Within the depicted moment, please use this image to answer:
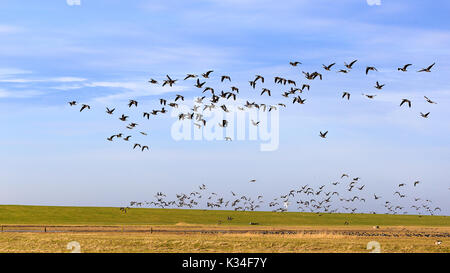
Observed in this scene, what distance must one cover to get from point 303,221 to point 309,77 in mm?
79081

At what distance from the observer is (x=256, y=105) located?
4712cm

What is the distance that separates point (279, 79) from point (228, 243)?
13.2 meters

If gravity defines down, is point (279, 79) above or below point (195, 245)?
above

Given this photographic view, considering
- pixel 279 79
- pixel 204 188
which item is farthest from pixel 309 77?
pixel 204 188

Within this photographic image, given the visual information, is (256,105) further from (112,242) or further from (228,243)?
(112,242)

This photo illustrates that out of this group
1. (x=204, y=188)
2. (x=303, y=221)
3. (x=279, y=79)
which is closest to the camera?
(x=279, y=79)

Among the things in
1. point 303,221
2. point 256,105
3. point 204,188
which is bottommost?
point 303,221

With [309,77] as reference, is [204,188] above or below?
below

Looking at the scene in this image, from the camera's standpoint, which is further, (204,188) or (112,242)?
(204,188)

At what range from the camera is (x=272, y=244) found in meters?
45.5

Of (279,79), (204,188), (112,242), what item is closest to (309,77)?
(279,79)
